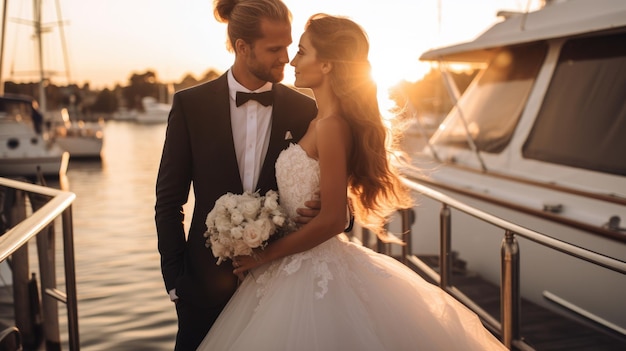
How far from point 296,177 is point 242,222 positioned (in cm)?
33

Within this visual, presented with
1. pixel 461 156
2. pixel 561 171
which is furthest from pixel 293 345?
pixel 461 156

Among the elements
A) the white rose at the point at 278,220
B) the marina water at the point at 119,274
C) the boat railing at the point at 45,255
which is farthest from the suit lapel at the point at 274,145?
the marina water at the point at 119,274

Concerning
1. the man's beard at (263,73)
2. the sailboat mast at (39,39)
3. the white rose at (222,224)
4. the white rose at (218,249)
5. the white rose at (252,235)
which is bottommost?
the white rose at (218,249)

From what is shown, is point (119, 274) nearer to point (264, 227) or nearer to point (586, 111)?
point (586, 111)

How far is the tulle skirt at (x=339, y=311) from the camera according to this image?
94.9 inches

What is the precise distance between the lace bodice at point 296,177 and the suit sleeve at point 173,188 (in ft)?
1.36

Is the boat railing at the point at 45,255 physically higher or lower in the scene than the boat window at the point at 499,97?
lower

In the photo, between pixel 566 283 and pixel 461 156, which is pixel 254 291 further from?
pixel 461 156

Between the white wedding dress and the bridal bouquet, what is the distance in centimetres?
18

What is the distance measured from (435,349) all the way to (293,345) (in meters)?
0.54

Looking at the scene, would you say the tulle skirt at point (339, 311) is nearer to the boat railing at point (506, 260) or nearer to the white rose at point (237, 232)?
the white rose at point (237, 232)

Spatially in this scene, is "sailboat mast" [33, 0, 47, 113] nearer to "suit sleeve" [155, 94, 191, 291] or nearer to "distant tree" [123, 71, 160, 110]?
"suit sleeve" [155, 94, 191, 291]

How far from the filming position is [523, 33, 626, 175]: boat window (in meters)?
5.29

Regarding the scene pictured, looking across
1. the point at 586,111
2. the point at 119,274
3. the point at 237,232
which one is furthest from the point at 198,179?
the point at 119,274
